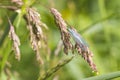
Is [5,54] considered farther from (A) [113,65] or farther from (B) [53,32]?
(B) [53,32]

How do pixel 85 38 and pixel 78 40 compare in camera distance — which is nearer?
pixel 78 40

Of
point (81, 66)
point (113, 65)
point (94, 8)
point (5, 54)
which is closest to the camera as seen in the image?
point (5, 54)

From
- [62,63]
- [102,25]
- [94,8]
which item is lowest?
[62,63]

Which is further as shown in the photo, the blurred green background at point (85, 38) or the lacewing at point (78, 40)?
the blurred green background at point (85, 38)

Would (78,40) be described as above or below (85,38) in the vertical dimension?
below

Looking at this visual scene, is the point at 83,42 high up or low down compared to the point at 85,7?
down

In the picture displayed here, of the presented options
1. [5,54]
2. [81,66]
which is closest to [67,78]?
[81,66]

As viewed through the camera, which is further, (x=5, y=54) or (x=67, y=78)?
(x=67, y=78)

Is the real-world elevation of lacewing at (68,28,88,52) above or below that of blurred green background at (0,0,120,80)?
below

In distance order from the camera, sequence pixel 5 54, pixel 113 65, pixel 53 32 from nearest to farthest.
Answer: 1. pixel 5 54
2. pixel 113 65
3. pixel 53 32

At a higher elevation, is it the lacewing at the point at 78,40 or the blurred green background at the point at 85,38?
the blurred green background at the point at 85,38

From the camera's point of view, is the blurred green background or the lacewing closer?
the lacewing
